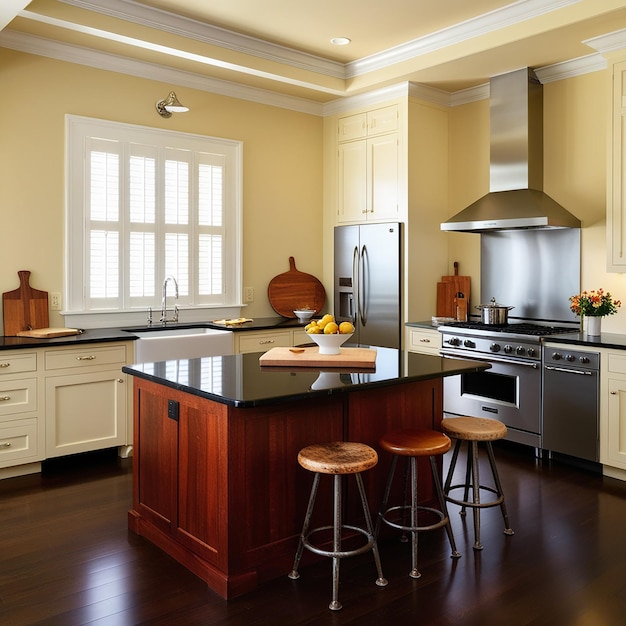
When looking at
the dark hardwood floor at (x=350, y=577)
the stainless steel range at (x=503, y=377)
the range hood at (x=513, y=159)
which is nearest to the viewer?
the dark hardwood floor at (x=350, y=577)

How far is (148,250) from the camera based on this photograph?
16.9 feet

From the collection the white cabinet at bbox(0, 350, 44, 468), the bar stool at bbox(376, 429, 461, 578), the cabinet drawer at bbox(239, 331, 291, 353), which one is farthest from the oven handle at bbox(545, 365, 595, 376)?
the white cabinet at bbox(0, 350, 44, 468)

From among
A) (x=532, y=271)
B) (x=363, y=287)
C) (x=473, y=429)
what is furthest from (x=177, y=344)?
(x=532, y=271)

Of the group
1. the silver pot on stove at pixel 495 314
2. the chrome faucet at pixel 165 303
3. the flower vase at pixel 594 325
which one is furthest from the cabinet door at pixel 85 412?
the flower vase at pixel 594 325

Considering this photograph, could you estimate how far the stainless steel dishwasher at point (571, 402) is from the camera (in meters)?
4.18

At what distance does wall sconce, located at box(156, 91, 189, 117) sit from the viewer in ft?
15.5

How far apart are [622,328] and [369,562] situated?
9.27ft

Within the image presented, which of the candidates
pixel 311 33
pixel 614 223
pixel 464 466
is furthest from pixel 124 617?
pixel 311 33

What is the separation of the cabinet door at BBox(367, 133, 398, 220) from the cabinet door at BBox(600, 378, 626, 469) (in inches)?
92.0

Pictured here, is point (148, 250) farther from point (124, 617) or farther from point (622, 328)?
point (622, 328)

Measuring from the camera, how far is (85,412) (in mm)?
4312

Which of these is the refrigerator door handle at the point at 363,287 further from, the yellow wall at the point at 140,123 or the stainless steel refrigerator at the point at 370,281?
the yellow wall at the point at 140,123

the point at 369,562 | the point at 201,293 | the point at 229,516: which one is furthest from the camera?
the point at 201,293

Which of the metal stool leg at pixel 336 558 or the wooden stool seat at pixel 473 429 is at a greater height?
the wooden stool seat at pixel 473 429
